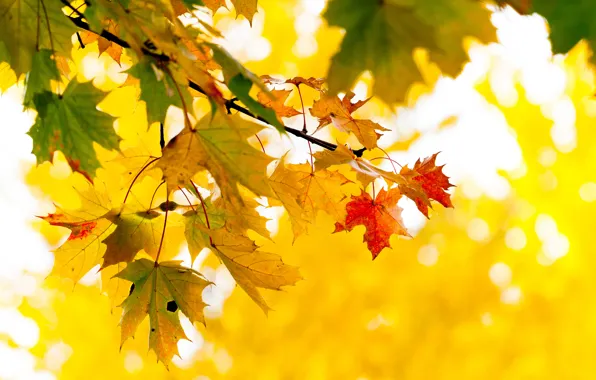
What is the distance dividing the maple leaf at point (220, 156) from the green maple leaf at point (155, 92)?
0.20 feet

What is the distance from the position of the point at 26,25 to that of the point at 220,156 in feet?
1.07

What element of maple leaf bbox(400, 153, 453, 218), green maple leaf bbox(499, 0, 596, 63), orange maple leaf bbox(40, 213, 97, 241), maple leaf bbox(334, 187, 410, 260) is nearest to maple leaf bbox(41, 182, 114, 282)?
orange maple leaf bbox(40, 213, 97, 241)

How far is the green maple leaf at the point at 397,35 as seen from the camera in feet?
1.42

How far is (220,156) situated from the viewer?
2.19 ft

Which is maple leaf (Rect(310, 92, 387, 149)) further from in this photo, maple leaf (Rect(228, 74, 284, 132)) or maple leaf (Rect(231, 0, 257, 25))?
maple leaf (Rect(228, 74, 284, 132))

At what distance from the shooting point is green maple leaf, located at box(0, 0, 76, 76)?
699mm

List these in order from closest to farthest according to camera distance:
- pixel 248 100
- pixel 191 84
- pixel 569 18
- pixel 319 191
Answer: pixel 569 18 → pixel 248 100 → pixel 191 84 → pixel 319 191

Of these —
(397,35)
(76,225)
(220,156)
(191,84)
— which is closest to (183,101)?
(220,156)

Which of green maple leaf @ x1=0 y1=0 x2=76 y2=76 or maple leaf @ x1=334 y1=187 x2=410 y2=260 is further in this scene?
maple leaf @ x1=334 y1=187 x2=410 y2=260

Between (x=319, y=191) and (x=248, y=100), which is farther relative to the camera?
(x=319, y=191)

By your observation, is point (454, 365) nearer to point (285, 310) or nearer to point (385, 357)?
point (385, 357)

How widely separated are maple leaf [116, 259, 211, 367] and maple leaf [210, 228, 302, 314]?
0.21ft

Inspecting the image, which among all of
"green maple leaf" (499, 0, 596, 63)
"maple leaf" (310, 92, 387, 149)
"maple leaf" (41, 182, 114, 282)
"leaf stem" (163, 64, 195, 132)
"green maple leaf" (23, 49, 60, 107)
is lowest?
"green maple leaf" (499, 0, 596, 63)

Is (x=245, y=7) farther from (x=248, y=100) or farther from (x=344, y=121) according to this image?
(x=248, y=100)
